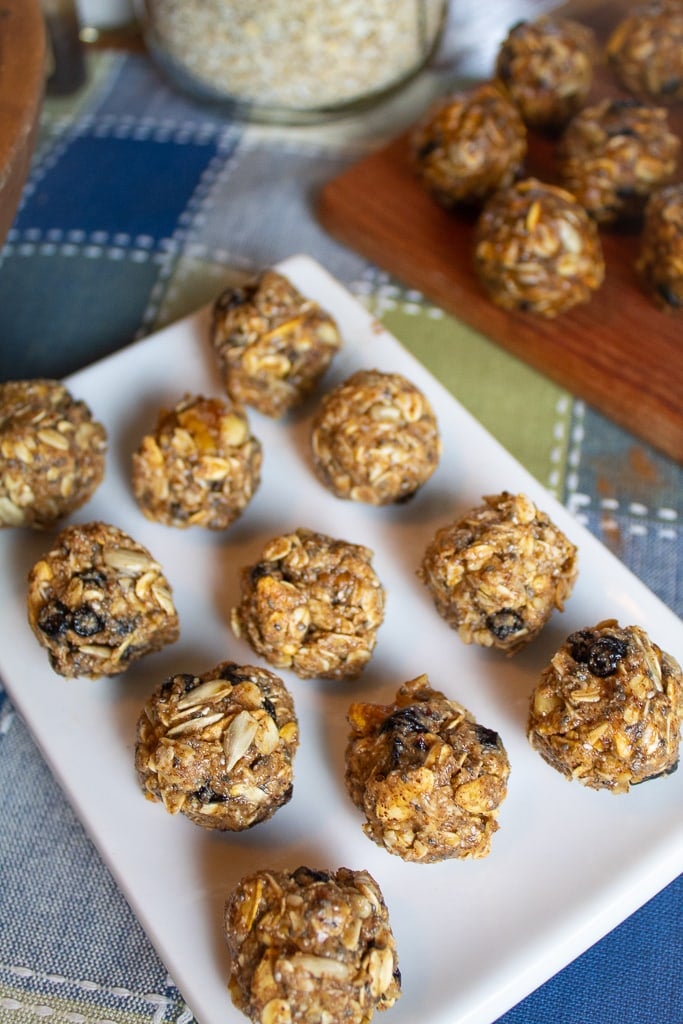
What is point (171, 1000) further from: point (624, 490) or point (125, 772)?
point (624, 490)

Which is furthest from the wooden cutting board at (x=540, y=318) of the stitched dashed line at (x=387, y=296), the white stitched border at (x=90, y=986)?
the white stitched border at (x=90, y=986)

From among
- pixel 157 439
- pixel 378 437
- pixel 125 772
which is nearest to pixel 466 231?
pixel 378 437

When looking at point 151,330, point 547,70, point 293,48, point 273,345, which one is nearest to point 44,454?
point 273,345

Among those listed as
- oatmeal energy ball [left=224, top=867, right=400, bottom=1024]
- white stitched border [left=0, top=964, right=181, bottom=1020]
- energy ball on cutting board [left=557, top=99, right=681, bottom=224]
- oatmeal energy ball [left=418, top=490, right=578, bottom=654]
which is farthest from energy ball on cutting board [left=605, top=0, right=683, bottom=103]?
white stitched border [left=0, top=964, right=181, bottom=1020]

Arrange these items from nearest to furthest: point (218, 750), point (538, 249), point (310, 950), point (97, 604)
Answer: point (310, 950) < point (218, 750) < point (97, 604) < point (538, 249)

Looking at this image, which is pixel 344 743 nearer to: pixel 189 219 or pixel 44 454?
pixel 44 454

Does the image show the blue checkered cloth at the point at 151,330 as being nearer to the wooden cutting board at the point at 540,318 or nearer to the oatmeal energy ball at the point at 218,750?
the wooden cutting board at the point at 540,318
